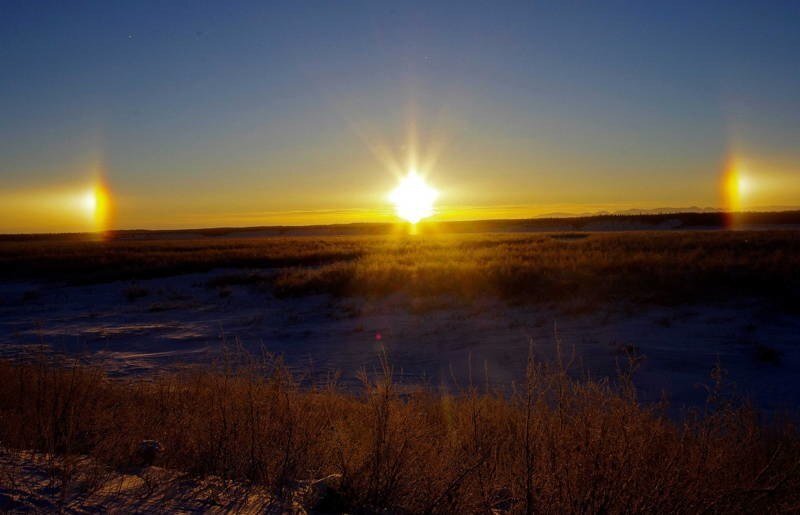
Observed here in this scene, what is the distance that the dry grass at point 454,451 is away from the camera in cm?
342

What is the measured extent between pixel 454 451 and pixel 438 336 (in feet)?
28.7

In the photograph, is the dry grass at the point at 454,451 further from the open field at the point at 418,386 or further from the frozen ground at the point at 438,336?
the frozen ground at the point at 438,336

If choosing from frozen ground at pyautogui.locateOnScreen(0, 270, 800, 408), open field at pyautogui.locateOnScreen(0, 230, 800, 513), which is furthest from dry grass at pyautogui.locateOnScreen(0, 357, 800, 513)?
frozen ground at pyautogui.locateOnScreen(0, 270, 800, 408)

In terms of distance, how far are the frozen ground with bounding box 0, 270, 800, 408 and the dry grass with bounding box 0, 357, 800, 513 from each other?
2451 mm

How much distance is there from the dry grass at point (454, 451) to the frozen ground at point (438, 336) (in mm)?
2451

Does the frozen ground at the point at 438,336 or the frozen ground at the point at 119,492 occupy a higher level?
the frozen ground at the point at 119,492

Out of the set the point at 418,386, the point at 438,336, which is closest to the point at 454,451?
the point at 418,386

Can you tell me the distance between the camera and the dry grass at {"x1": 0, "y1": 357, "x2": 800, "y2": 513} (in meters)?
3.42

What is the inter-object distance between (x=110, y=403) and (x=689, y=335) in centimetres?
1061

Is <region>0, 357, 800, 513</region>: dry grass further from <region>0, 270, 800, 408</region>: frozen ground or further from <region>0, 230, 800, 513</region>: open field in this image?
<region>0, 270, 800, 408</region>: frozen ground

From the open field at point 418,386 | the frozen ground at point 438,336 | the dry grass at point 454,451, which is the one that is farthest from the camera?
the frozen ground at point 438,336

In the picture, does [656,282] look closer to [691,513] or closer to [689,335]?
[689,335]

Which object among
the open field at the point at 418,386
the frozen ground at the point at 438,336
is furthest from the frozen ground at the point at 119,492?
the frozen ground at the point at 438,336

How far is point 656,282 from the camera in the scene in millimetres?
15469
